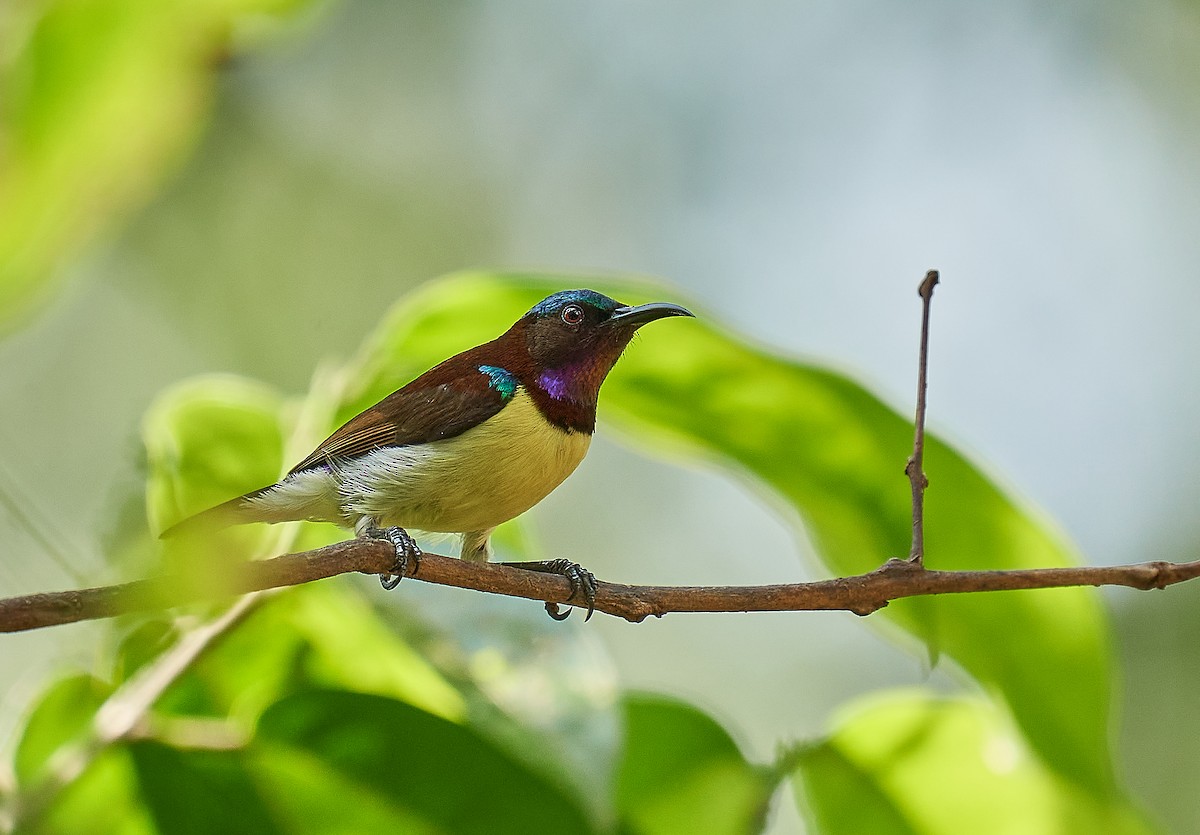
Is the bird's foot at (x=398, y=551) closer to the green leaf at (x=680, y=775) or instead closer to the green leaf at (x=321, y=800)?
the green leaf at (x=321, y=800)

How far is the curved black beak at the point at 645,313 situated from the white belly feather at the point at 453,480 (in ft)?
0.63

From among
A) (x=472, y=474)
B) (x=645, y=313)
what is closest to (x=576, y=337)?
(x=645, y=313)

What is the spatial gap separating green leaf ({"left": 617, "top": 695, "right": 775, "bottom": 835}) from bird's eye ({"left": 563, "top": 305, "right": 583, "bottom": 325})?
2.02 feet

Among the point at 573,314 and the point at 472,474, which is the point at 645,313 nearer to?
the point at 573,314

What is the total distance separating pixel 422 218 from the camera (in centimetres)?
789

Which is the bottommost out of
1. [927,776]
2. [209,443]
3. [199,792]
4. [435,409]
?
[927,776]

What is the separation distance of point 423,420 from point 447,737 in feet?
1.85

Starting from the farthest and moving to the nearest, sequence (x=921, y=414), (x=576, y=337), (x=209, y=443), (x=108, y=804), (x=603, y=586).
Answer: (x=576, y=337)
(x=209, y=443)
(x=108, y=804)
(x=603, y=586)
(x=921, y=414)

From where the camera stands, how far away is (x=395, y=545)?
1.52 meters

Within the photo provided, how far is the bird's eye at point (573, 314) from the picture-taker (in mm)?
1990

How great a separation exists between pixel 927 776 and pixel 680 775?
39 centimetres

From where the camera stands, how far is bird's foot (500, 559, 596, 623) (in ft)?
5.18

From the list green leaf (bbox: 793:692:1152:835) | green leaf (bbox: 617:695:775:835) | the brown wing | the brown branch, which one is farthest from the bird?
green leaf (bbox: 793:692:1152:835)

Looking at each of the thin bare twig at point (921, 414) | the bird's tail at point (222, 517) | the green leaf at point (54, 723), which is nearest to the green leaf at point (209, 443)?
the bird's tail at point (222, 517)
